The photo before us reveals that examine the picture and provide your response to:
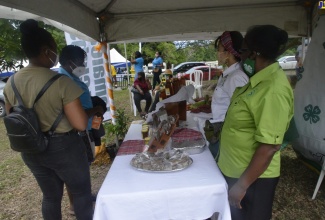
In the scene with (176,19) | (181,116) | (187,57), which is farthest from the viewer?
(187,57)

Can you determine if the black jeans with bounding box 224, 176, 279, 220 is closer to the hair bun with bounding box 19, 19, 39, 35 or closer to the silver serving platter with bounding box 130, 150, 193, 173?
the silver serving platter with bounding box 130, 150, 193, 173

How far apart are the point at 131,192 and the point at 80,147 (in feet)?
2.12

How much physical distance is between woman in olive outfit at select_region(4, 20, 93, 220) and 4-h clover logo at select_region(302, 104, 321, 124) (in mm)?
2179

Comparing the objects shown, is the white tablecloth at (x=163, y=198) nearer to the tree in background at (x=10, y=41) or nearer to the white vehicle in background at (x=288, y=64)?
the tree in background at (x=10, y=41)

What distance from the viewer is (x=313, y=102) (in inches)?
104

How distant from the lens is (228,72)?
6.66 feet

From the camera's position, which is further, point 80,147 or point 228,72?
point 228,72

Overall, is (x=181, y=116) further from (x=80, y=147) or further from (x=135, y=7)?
(x=135, y=7)

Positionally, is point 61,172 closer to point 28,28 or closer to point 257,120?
point 28,28

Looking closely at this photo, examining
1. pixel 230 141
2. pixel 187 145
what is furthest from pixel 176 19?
pixel 230 141

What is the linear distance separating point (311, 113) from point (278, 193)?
3.23ft

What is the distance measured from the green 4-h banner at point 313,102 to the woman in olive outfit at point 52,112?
2169mm

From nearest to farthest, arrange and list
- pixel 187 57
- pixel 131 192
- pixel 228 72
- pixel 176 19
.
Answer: pixel 131 192
pixel 228 72
pixel 176 19
pixel 187 57

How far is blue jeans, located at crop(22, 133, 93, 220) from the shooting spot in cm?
169
